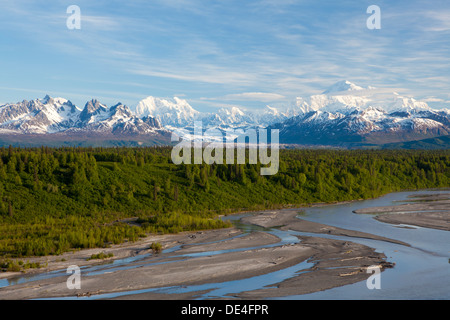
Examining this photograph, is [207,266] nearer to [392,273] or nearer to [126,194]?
[392,273]

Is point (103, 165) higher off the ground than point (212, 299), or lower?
higher

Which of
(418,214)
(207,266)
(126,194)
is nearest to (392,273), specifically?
(207,266)

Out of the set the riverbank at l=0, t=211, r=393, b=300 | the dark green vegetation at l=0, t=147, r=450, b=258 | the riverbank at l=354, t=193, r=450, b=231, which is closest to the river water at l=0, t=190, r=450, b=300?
the riverbank at l=0, t=211, r=393, b=300

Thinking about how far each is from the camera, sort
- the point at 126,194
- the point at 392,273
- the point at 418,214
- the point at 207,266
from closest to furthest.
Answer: the point at 392,273, the point at 207,266, the point at 418,214, the point at 126,194

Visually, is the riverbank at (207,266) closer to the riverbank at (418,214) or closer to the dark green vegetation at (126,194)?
the dark green vegetation at (126,194)

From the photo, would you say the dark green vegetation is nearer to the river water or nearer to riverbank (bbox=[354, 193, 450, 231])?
the river water

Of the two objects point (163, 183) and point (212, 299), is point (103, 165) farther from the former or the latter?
point (212, 299)

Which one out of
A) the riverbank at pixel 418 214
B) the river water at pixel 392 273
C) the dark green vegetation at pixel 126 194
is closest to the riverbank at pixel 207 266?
the river water at pixel 392 273
